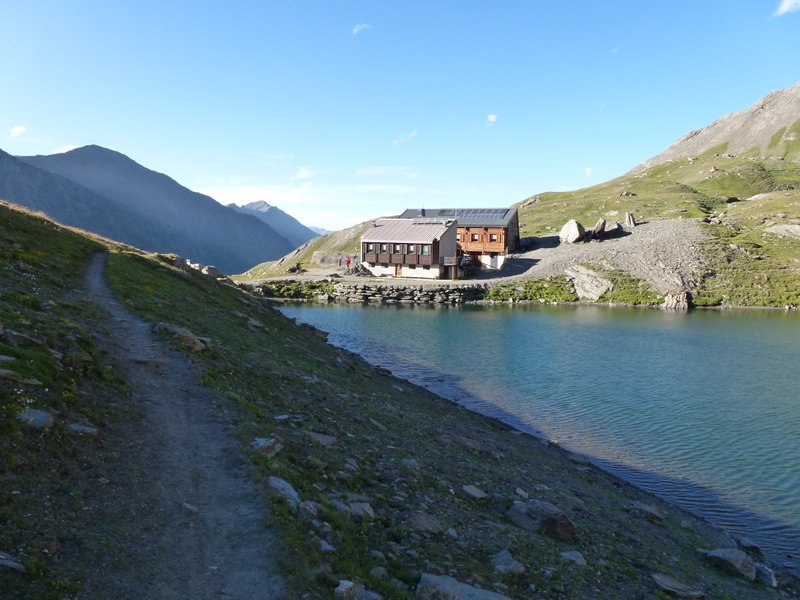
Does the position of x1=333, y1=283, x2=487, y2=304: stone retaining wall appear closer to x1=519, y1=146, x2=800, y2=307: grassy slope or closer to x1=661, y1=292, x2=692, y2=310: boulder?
x1=661, y1=292, x2=692, y2=310: boulder

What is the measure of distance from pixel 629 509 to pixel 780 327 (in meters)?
67.9

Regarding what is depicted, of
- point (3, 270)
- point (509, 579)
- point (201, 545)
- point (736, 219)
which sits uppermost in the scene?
point (736, 219)

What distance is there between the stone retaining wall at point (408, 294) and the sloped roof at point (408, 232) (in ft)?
49.7

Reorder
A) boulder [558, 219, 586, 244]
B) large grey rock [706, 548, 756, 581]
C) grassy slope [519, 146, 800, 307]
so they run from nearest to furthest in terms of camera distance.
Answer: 1. large grey rock [706, 548, 756, 581]
2. grassy slope [519, 146, 800, 307]
3. boulder [558, 219, 586, 244]

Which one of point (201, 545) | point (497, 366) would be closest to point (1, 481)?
point (201, 545)

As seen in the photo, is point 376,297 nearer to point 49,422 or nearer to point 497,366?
point 497,366

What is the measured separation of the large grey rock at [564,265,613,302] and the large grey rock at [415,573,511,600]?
314 ft

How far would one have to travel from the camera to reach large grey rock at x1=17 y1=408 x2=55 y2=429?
1271cm

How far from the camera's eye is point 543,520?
55.2 ft

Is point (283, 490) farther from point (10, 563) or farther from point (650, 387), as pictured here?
point (650, 387)

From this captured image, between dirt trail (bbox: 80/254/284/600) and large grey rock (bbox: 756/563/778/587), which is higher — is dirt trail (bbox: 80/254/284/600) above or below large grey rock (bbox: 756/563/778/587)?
above

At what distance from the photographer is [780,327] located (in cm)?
7250

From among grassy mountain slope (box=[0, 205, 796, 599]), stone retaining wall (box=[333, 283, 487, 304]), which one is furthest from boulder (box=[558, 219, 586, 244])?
grassy mountain slope (box=[0, 205, 796, 599])

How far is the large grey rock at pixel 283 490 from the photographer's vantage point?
43.0 ft
